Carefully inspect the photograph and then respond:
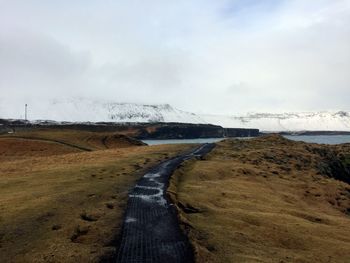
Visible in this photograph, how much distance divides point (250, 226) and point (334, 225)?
7.90 m

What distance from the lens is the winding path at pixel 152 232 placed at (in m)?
18.0

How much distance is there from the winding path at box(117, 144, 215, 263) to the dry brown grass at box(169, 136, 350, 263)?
2.22 feet

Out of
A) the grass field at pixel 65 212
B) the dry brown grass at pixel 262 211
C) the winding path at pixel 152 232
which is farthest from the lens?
the dry brown grass at pixel 262 211

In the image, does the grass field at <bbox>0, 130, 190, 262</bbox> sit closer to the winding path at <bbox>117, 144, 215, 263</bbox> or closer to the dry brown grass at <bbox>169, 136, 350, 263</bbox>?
the winding path at <bbox>117, 144, 215, 263</bbox>

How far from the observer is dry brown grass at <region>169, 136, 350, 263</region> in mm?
20531

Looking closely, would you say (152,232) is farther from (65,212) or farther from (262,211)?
(262,211)

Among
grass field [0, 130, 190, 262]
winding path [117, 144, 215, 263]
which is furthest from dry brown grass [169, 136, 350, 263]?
grass field [0, 130, 190, 262]

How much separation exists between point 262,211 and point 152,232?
11.3 meters

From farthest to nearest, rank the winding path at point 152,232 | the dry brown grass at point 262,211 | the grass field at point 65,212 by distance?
the dry brown grass at point 262,211
the grass field at point 65,212
the winding path at point 152,232

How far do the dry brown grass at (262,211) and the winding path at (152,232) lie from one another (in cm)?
68

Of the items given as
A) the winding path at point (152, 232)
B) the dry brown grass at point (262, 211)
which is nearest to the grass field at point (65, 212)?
the winding path at point (152, 232)

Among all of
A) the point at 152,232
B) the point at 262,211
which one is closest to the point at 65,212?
the point at 152,232

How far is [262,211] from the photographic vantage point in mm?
30469

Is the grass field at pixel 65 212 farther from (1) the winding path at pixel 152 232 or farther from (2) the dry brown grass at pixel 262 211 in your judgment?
(2) the dry brown grass at pixel 262 211
